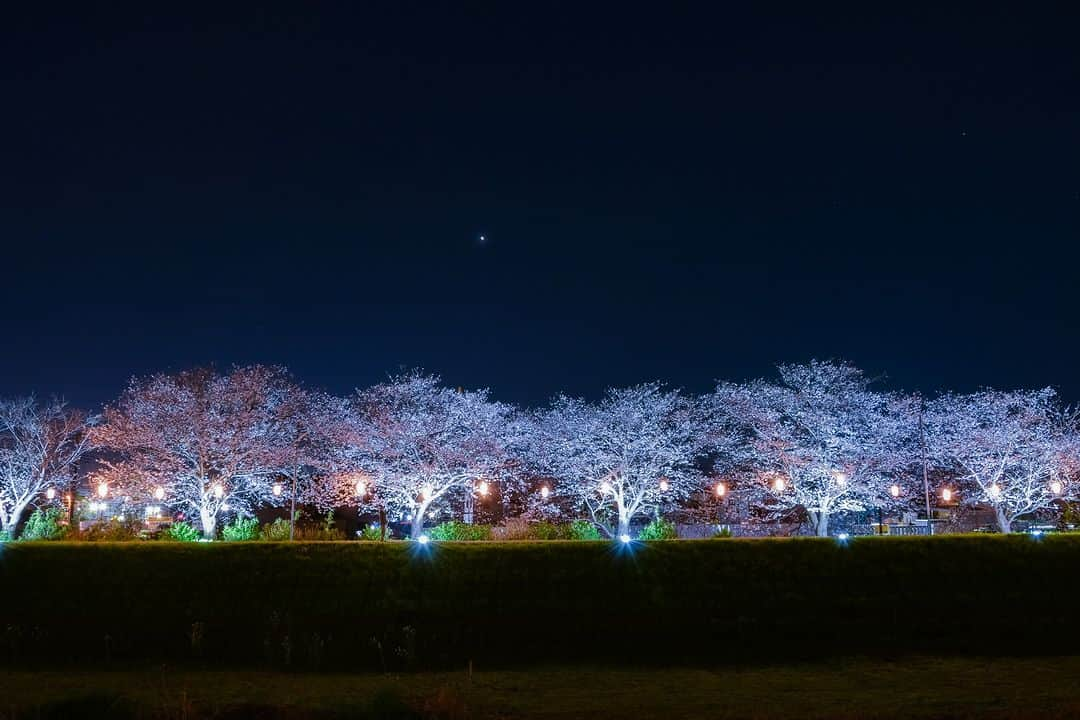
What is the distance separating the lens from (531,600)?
15.0 m

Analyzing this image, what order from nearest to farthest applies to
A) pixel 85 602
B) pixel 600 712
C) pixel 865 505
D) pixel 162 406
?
pixel 600 712
pixel 85 602
pixel 162 406
pixel 865 505

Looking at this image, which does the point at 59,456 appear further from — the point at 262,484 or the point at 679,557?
the point at 679,557

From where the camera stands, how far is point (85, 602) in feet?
49.1

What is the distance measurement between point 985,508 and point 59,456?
40857 mm

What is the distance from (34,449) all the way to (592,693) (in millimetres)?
33511

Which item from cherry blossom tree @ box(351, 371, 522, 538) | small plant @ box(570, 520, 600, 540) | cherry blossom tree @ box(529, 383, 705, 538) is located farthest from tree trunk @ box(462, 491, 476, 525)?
small plant @ box(570, 520, 600, 540)

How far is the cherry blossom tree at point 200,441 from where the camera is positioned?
31422 mm

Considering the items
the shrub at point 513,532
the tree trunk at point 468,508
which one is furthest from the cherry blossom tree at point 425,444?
the shrub at point 513,532

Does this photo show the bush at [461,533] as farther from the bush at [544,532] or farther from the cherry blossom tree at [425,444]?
the cherry blossom tree at [425,444]

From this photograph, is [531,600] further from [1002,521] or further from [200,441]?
[1002,521]

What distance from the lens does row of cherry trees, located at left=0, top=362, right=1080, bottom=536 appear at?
107ft

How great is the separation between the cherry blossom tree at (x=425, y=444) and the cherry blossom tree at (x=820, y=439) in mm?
10358

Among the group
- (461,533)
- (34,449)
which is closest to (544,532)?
(461,533)

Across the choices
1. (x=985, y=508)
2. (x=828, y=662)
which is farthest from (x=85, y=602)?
(x=985, y=508)
